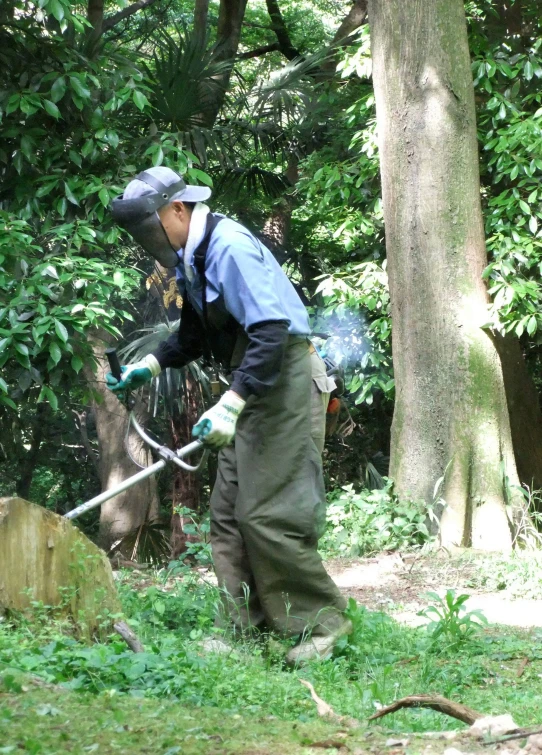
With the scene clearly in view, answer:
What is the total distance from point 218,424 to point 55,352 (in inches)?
105

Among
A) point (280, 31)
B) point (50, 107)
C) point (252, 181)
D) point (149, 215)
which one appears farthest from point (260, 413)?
point (280, 31)

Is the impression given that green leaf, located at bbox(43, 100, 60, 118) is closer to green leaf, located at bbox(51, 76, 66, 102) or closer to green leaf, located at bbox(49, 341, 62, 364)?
green leaf, located at bbox(51, 76, 66, 102)

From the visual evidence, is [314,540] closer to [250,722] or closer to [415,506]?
[250,722]

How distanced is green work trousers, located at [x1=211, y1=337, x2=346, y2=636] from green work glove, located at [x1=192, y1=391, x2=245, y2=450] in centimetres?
40

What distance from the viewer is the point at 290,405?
4273 millimetres

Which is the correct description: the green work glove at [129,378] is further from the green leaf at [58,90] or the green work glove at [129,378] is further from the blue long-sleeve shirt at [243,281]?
the green leaf at [58,90]

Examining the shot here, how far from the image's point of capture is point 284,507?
420 centimetres

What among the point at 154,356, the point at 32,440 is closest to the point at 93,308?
the point at 154,356

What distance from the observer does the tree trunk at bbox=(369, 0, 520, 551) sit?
6.85 meters

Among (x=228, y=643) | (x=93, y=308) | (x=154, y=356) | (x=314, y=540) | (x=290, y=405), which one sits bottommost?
(x=228, y=643)

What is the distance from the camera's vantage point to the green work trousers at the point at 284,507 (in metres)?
4.20

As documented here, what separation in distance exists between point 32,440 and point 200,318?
1018cm

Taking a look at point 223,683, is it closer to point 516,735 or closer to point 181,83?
point 516,735

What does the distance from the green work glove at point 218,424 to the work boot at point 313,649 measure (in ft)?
3.50
